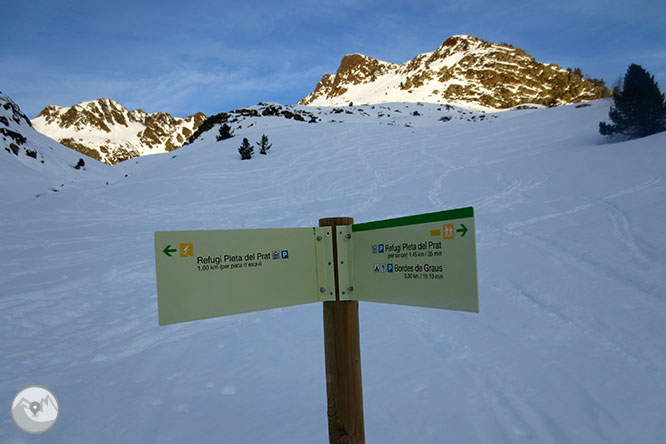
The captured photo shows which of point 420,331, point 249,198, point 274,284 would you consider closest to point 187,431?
point 274,284

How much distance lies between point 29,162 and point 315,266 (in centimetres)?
2706

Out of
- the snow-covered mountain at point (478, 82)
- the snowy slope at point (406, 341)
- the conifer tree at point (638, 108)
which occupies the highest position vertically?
the snow-covered mountain at point (478, 82)

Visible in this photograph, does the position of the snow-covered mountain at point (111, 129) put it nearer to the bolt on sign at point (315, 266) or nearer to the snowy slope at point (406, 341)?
the snowy slope at point (406, 341)

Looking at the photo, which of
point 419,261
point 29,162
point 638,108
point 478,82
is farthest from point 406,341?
point 478,82

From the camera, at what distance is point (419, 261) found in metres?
1.64

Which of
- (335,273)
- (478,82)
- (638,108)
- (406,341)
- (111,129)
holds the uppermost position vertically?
(111,129)

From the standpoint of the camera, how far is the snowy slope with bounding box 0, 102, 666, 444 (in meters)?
2.56

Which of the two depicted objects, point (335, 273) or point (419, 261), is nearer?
point (419, 261)

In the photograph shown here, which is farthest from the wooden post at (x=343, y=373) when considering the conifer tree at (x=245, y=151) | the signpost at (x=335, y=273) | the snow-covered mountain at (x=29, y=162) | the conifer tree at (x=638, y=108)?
the snow-covered mountain at (x=29, y=162)

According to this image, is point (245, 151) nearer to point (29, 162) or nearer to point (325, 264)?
point (325, 264)

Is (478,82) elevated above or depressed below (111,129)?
below

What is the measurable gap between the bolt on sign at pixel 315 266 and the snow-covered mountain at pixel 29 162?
16.4m

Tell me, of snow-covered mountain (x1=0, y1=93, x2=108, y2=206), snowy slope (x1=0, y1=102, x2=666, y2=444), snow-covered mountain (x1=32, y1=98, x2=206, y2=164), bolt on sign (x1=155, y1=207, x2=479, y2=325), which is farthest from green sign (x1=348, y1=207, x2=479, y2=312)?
snow-covered mountain (x1=32, y1=98, x2=206, y2=164)

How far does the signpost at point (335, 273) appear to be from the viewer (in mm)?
1570
